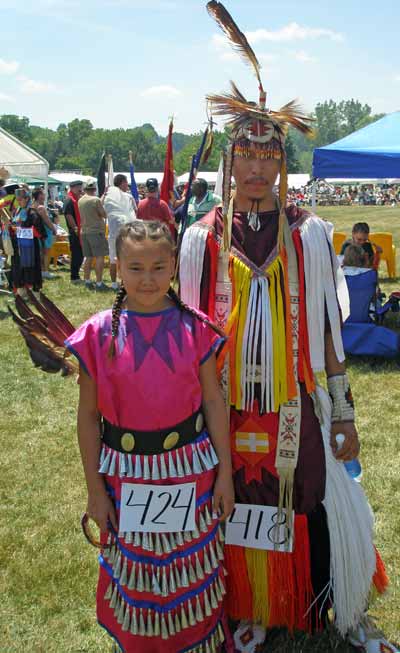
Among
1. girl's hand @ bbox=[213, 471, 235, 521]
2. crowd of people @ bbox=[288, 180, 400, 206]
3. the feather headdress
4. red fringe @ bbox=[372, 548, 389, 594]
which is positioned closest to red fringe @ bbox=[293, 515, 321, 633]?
red fringe @ bbox=[372, 548, 389, 594]

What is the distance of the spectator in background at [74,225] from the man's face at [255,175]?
8617 mm

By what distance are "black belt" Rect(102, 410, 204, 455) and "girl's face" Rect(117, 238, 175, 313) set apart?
358 millimetres

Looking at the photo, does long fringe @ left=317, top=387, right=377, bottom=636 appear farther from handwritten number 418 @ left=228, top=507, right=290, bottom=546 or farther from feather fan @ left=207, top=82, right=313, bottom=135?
feather fan @ left=207, top=82, right=313, bottom=135

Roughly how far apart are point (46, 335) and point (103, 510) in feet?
1.95

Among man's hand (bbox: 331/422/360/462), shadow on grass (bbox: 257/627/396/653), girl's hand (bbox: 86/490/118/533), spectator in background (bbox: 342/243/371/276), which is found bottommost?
shadow on grass (bbox: 257/627/396/653)

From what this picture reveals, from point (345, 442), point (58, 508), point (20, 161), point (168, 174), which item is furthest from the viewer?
point (20, 161)

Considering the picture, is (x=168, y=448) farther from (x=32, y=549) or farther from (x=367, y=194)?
(x=367, y=194)

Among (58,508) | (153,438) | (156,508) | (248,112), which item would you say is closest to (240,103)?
(248,112)

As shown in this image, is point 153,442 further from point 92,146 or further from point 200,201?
point 92,146

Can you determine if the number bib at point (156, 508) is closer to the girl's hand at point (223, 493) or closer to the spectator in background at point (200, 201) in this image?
the girl's hand at point (223, 493)

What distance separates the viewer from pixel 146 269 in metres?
1.79

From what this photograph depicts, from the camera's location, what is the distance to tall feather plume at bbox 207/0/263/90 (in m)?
2.07

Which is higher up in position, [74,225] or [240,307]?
[240,307]

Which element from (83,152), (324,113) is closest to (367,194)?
(83,152)
